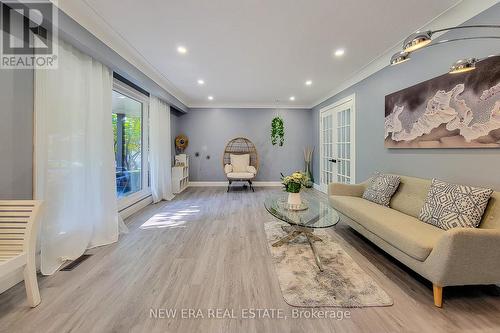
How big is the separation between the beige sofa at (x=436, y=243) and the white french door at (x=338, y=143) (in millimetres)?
1925

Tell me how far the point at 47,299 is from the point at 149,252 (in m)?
0.89

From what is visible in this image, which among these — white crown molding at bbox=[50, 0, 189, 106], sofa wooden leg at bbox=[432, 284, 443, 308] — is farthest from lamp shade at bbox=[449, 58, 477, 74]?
white crown molding at bbox=[50, 0, 189, 106]

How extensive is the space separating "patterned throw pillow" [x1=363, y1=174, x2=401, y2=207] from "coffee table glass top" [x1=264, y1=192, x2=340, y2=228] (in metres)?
0.72

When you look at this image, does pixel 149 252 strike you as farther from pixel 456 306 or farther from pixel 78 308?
pixel 456 306

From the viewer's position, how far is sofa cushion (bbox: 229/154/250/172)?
6219mm

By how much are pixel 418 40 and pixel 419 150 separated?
5.77 feet

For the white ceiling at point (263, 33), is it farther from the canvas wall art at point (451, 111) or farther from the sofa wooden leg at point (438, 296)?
the sofa wooden leg at point (438, 296)

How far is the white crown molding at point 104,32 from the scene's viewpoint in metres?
2.03

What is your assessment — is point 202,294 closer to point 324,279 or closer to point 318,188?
point 324,279

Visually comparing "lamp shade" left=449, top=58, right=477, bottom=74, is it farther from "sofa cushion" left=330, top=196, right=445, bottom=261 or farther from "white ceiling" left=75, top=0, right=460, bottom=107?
"sofa cushion" left=330, top=196, right=445, bottom=261

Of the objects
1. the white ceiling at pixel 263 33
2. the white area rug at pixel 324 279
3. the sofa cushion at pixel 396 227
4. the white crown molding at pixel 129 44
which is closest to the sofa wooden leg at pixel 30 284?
the white area rug at pixel 324 279

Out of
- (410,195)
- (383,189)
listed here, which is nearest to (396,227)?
(410,195)

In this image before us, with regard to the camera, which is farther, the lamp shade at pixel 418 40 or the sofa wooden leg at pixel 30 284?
the sofa wooden leg at pixel 30 284

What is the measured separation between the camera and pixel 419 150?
8.99ft
